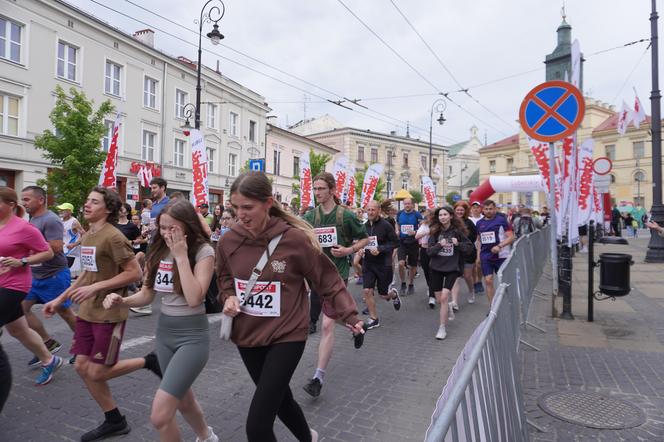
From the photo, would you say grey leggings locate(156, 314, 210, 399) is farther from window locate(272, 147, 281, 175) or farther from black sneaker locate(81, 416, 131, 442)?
window locate(272, 147, 281, 175)

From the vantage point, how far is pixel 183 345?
2.71 metres

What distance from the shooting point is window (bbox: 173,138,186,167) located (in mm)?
29494

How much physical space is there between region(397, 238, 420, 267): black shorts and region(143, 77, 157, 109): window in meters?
22.7

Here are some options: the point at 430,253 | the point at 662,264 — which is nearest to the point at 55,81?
the point at 430,253

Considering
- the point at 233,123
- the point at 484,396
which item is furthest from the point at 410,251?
the point at 233,123

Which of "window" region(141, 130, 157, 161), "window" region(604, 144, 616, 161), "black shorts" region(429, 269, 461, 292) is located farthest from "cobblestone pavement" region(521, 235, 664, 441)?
"window" region(604, 144, 616, 161)

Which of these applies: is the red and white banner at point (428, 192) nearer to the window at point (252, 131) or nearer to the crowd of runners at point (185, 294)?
the crowd of runners at point (185, 294)

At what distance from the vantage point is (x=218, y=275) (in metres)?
2.70

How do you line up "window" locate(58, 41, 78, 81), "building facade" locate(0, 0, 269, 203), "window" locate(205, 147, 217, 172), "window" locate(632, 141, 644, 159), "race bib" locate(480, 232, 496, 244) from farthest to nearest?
1. "window" locate(632, 141, 644, 159)
2. "window" locate(205, 147, 217, 172)
3. "window" locate(58, 41, 78, 81)
4. "building facade" locate(0, 0, 269, 203)
5. "race bib" locate(480, 232, 496, 244)

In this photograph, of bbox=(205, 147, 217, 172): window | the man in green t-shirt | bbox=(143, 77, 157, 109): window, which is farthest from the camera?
bbox=(205, 147, 217, 172): window

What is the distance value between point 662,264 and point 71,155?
19691 mm

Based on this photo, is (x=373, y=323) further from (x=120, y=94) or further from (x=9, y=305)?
(x=120, y=94)

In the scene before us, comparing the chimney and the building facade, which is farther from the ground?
the chimney

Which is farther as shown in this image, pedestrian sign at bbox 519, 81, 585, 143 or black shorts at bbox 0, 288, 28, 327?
pedestrian sign at bbox 519, 81, 585, 143
